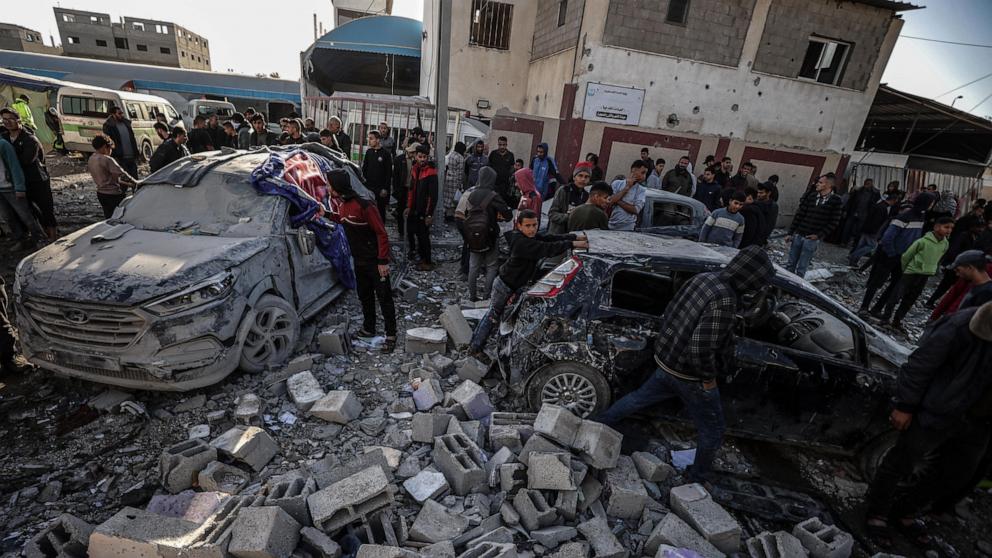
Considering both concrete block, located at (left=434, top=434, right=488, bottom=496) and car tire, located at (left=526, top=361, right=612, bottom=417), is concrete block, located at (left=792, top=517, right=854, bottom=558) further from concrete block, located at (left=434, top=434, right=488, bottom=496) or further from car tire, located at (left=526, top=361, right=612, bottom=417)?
concrete block, located at (left=434, top=434, right=488, bottom=496)

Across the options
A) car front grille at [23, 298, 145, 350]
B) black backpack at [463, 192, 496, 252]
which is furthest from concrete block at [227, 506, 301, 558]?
black backpack at [463, 192, 496, 252]

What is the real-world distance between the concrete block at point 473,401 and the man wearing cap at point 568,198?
2904 mm

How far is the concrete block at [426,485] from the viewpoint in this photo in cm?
275

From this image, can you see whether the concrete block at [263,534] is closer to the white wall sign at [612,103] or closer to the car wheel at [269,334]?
the car wheel at [269,334]

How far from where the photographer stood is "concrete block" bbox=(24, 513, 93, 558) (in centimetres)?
215

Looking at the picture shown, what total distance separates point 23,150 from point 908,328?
13646 millimetres

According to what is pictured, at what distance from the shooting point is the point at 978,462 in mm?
2943

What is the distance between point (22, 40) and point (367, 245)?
67.7 metres

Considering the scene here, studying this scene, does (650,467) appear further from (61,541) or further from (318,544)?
(61,541)

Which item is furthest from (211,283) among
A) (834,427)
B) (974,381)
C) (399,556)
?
(974,381)

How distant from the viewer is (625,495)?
2773 mm

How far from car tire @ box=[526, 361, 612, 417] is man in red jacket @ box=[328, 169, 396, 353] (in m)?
1.82

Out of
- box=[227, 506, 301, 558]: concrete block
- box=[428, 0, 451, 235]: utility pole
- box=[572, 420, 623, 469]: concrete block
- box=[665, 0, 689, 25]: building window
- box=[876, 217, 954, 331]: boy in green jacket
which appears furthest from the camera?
box=[665, 0, 689, 25]: building window

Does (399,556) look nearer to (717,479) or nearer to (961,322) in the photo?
(717,479)
